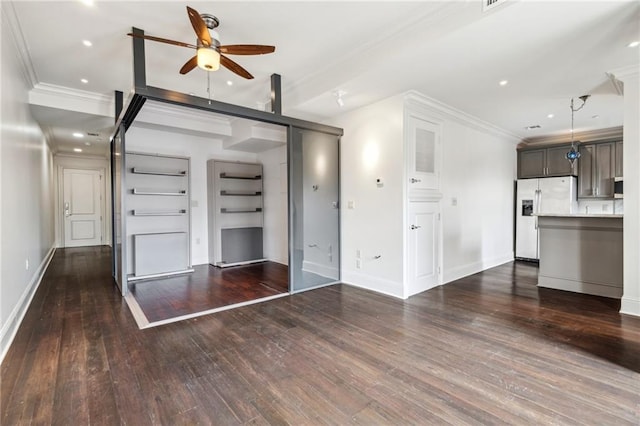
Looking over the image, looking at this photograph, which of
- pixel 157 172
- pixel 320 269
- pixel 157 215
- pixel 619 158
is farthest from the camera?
pixel 619 158

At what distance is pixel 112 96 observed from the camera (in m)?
4.54

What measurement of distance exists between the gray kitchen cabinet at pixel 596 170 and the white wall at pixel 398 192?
1854mm

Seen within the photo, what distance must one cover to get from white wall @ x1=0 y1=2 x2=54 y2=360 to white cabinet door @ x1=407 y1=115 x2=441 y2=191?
162 inches

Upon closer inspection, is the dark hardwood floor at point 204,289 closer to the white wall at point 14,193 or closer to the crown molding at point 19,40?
the white wall at point 14,193

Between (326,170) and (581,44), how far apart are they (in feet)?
9.96

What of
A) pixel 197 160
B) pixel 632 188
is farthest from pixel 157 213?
pixel 632 188

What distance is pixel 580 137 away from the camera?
641 centimetres

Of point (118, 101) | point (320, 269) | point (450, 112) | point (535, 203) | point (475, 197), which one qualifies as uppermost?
point (118, 101)

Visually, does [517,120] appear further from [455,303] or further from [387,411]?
[387,411]

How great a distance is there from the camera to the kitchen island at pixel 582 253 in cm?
392

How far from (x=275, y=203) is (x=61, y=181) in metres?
6.84

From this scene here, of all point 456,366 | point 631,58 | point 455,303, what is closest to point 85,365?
point 456,366

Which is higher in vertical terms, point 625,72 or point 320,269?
point 625,72

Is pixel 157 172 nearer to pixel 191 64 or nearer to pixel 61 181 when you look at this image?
pixel 191 64
